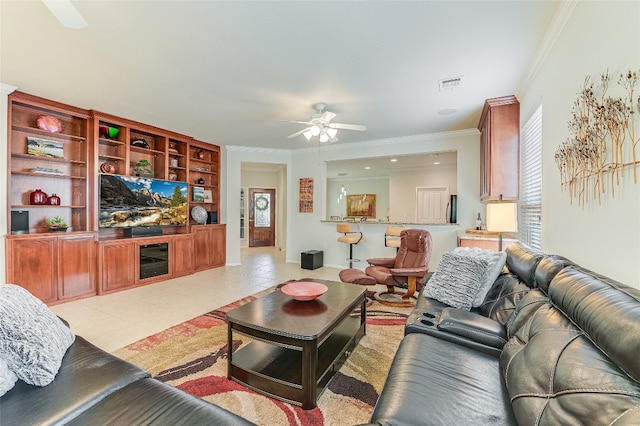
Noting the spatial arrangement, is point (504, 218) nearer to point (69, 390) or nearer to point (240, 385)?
point (240, 385)

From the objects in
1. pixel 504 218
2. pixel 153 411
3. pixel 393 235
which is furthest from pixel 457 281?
Answer: pixel 393 235

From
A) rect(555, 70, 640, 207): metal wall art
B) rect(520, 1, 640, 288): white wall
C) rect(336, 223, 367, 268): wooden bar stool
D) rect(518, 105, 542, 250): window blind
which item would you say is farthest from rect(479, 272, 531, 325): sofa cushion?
rect(336, 223, 367, 268): wooden bar stool

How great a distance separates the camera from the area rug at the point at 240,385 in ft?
5.75

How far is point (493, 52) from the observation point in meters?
2.52

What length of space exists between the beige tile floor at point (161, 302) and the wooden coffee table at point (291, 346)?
4.62 feet

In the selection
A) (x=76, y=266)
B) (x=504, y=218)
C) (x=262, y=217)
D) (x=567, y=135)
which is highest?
(x=567, y=135)

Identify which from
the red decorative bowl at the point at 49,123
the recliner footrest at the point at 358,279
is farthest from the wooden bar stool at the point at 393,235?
the red decorative bowl at the point at 49,123

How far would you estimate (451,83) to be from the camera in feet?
10.2

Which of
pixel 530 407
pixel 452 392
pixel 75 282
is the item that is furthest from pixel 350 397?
pixel 75 282

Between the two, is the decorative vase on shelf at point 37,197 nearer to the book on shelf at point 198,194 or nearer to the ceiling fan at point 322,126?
the book on shelf at point 198,194

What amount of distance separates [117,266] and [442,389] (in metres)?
4.74

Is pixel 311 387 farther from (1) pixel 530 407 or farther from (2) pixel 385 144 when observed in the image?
(2) pixel 385 144

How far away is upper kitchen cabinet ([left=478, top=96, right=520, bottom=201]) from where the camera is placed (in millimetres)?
3453

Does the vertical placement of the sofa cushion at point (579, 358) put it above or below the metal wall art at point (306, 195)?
below
